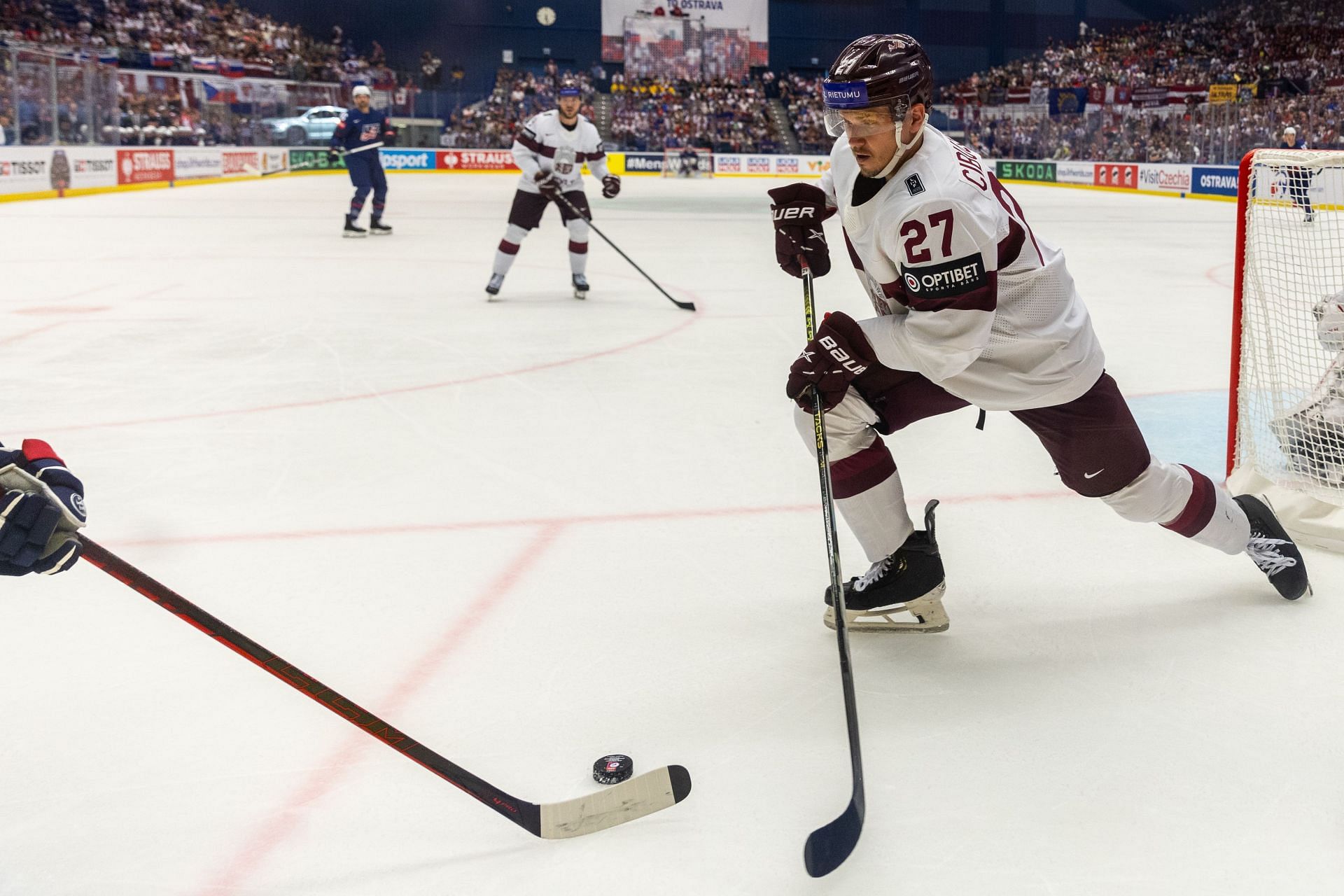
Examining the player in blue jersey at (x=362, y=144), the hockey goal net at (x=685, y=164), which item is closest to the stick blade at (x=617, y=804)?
the player in blue jersey at (x=362, y=144)

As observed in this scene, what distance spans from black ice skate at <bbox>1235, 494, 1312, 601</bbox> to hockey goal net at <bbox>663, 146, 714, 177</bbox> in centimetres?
2170

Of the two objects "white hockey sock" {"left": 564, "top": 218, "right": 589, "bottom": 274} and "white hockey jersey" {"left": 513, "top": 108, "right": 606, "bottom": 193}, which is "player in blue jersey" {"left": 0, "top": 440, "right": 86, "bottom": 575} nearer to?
"white hockey jersey" {"left": 513, "top": 108, "right": 606, "bottom": 193}

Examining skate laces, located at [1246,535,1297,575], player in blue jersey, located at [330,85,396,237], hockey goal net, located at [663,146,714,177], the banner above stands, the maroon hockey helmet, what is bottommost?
skate laces, located at [1246,535,1297,575]

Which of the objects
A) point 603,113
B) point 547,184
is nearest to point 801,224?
point 547,184

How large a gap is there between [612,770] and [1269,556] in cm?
150

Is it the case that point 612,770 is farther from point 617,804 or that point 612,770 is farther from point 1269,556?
point 1269,556

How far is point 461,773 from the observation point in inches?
59.3

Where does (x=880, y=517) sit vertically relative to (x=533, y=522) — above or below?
above

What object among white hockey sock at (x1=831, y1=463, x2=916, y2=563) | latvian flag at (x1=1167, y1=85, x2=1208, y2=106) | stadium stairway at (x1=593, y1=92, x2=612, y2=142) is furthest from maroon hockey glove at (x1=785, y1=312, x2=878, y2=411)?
stadium stairway at (x1=593, y1=92, x2=612, y2=142)

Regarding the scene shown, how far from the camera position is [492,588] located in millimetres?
2447

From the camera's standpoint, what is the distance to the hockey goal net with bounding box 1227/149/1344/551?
2832 mm

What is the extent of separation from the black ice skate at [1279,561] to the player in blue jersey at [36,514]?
213cm

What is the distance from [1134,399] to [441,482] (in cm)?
261

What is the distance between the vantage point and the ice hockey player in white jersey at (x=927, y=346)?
181cm
